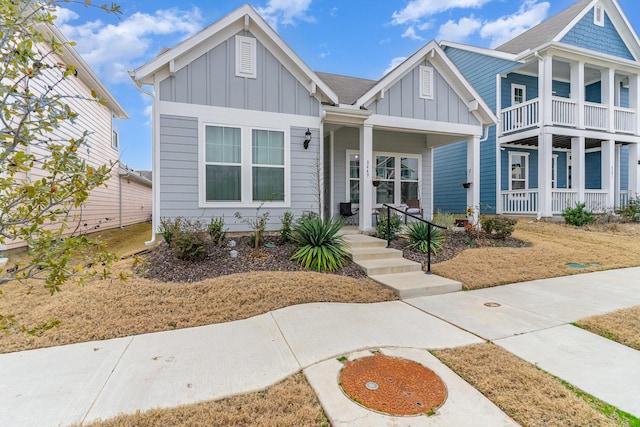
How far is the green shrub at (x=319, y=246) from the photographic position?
600 cm

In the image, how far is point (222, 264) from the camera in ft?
19.3

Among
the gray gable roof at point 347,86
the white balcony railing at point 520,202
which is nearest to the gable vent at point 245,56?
the gray gable roof at point 347,86

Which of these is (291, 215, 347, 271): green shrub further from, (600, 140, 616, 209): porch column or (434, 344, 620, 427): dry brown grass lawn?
(600, 140, 616, 209): porch column

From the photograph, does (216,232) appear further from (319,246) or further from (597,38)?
(597,38)

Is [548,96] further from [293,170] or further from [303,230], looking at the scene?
[303,230]

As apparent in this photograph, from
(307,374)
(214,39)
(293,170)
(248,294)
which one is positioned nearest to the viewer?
(307,374)

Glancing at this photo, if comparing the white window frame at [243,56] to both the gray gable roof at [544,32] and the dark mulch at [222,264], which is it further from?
the gray gable roof at [544,32]

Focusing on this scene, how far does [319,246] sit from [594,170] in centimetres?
1634

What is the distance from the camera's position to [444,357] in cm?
300

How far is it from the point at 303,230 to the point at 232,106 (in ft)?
11.3

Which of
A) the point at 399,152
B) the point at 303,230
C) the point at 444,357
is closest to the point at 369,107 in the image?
the point at 399,152

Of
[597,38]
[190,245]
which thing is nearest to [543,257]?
[190,245]

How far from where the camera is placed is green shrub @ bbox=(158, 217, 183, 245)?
607cm

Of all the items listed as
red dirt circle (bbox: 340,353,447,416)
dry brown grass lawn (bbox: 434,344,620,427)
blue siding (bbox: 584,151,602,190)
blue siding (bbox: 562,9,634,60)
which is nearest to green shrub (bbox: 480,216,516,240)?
dry brown grass lawn (bbox: 434,344,620,427)
